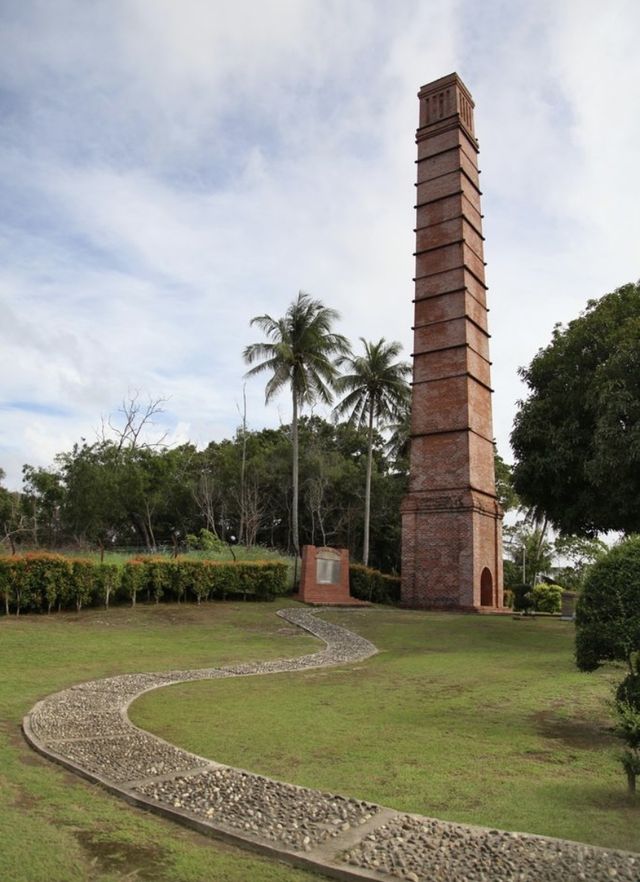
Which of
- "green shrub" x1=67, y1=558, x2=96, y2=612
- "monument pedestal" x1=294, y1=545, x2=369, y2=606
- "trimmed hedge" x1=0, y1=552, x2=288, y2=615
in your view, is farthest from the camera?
"monument pedestal" x1=294, y1=545, x2=369, y2=606

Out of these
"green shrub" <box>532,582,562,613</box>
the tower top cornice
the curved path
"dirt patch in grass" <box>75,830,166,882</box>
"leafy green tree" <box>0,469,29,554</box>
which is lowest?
"dirt patch in grass" <box>75,830,166,882</box>

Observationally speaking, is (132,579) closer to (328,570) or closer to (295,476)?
(328,570)

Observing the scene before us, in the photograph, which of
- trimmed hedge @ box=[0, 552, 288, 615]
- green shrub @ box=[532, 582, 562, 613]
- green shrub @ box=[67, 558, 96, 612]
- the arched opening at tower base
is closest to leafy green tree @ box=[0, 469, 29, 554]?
trimmed hedge @ box=[0, 552, 288, 615]

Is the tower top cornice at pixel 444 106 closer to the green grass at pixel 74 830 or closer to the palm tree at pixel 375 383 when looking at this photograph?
the palm tree at pixel 375 383

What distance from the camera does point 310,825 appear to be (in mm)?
4188

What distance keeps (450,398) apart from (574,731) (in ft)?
63.5

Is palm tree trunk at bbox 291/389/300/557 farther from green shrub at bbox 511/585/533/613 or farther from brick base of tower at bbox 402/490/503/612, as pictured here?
green shrub at bbox 511/585/533/613

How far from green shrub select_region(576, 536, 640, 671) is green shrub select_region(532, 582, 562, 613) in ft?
63.2

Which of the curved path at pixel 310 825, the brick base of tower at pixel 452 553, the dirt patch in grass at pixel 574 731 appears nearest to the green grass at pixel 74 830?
the curved path at pixel 310 825

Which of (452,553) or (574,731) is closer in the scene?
(574,731)

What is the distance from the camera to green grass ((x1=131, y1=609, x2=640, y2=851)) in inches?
184

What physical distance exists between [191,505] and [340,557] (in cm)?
1935

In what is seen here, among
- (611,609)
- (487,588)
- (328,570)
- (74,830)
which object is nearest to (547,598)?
(487,588)

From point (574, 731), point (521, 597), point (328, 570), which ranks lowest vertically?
point (574, 731)
